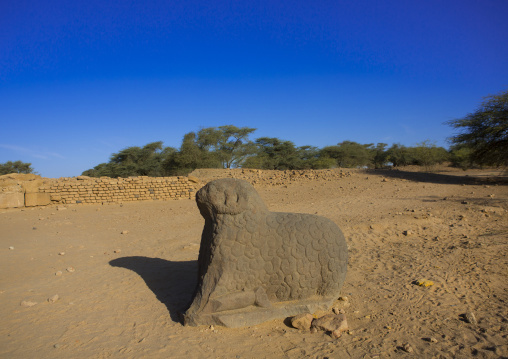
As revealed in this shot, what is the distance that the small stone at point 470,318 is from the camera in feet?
10.6

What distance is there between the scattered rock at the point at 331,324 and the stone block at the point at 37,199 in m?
11.8

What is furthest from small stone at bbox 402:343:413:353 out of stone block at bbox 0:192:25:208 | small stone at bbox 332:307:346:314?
Result: stone block at bbox 0:192:25:208

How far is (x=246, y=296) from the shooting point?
10.5 ft

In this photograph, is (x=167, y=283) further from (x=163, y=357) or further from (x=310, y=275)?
(x=310, y=275)

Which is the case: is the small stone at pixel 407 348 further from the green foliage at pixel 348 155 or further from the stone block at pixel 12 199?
the green foliage at pixel 348 155

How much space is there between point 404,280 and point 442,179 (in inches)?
425

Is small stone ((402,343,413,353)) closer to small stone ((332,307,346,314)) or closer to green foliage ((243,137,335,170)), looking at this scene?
small stone ((332,307,346,314))

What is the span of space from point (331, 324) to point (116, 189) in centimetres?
1110

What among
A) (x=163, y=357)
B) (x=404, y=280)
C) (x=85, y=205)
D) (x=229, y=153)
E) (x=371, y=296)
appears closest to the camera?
(x=163, y=357)

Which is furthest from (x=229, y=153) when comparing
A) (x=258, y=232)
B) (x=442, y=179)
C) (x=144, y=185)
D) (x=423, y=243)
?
Result: (x=258, y=232)

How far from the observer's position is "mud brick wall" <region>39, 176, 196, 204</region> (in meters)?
11.9

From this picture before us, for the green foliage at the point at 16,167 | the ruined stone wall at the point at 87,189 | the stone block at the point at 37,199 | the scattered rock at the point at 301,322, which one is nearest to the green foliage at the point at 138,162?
the green foliage at the point at 16,167

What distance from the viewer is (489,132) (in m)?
13.1

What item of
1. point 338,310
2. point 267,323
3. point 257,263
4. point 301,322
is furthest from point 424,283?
point 257,263
